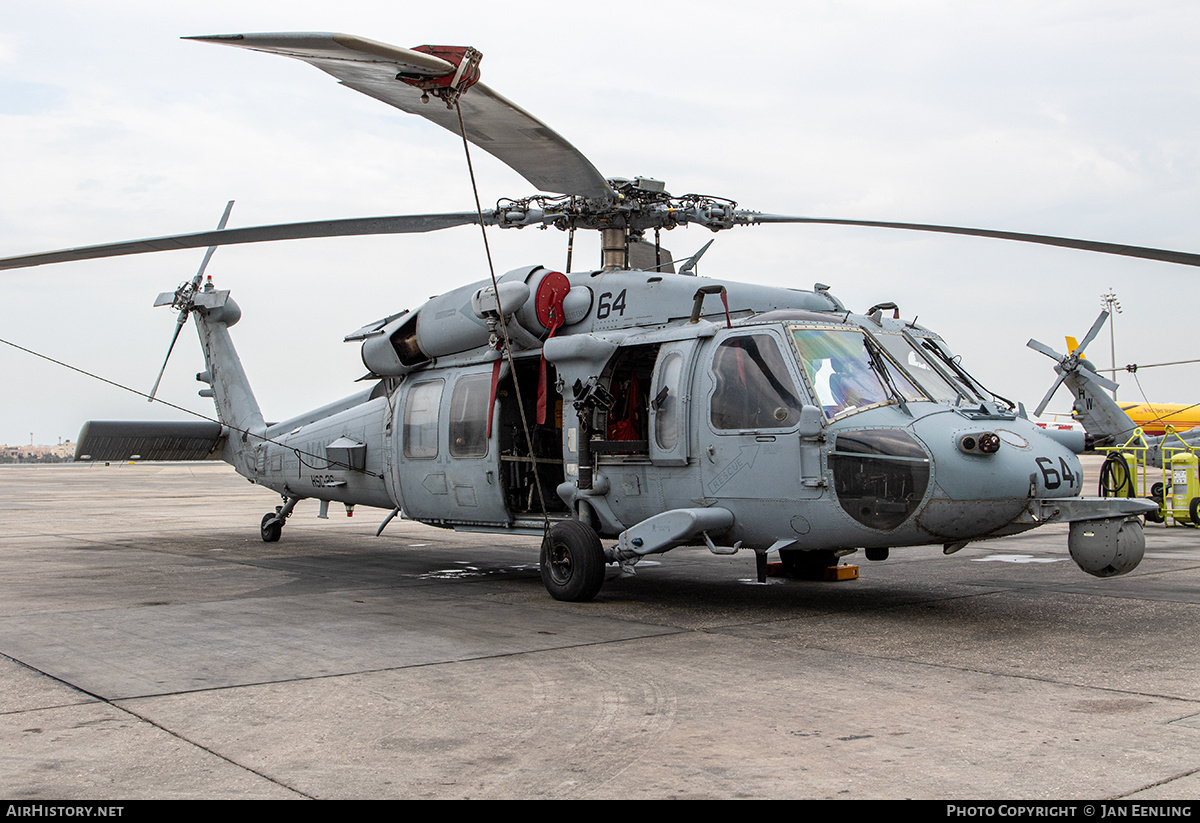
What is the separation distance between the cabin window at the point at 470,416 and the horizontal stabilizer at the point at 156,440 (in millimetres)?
6128

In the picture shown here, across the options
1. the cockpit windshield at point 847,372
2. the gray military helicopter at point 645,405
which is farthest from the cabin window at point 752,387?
Result: the cockpit windshield at point 847,372

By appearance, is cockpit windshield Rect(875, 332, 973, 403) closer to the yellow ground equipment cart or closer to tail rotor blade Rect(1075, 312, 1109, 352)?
the yellow ground equipment cart

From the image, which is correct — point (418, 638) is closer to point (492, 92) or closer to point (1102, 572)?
point (492, 92)

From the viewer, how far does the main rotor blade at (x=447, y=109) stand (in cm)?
550

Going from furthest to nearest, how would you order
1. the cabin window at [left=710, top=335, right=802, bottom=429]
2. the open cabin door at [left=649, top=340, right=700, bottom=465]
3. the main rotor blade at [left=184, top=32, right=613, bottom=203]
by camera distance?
the open cabin door at [left=649, top=340, right=700, bottom=465] → the cabin window at [left=710, top=335, right=802, bottom=429] → the main rotor blade at [left=184, top=32, right=613, bottom=203]

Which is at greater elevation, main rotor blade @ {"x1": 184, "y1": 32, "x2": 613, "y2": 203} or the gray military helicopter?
main rotor blade @ {"x1": 184, "y1": 32, "x2": 613, "y2": 203}

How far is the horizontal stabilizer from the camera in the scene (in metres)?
15.2

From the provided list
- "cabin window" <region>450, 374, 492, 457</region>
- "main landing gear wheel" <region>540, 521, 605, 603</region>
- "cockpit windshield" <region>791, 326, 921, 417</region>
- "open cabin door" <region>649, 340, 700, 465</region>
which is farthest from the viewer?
"cabin window" <region>450, 374, 492, 457</region>

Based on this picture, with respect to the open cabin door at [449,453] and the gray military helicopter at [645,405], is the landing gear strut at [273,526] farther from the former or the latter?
the open cabin door at [449,453]

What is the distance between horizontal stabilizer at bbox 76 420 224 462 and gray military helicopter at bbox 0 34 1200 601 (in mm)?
3832

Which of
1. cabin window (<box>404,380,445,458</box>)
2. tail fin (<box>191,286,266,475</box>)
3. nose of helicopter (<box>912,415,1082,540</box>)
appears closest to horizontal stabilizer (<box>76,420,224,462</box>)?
tail fin (<box>191,286,266,475</box>)

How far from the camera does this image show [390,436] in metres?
11.8

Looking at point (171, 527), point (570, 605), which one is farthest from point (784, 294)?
point (171, 527)

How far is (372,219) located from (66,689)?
5095 mm
